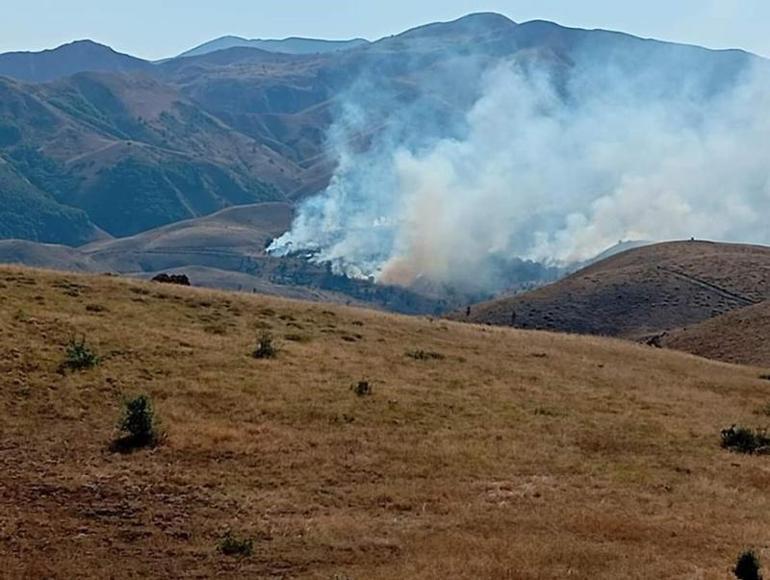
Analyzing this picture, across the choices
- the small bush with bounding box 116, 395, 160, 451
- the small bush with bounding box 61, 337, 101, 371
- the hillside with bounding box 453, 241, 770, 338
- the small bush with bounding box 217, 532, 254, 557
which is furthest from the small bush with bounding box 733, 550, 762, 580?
the hillside with bounding box 453, 241, 770, 338

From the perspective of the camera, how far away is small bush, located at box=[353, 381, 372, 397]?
34.9 meters

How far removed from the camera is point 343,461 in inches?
1088

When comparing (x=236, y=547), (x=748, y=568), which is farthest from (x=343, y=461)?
(x=748, y=568)

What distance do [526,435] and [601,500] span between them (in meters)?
6.09

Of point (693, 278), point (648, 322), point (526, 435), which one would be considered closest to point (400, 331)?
point (526, 435)

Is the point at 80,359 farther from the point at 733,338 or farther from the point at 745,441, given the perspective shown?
the point at 733,338

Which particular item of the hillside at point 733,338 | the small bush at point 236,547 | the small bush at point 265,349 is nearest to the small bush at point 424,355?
the small bush at point 265,349

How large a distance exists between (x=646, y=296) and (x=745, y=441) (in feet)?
301

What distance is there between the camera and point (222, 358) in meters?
37.4

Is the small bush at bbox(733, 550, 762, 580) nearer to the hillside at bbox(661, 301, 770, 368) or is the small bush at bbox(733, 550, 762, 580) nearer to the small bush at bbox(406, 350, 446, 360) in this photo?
the small bush at bbox(406, 350, 446, 360)

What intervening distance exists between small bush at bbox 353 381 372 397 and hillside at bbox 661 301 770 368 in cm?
4464

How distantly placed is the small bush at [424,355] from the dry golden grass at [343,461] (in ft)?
1.54

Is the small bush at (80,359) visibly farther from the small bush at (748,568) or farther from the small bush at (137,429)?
the small bush at (748,568)

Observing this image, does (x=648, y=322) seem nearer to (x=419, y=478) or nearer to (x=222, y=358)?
(x=222, y=358)
